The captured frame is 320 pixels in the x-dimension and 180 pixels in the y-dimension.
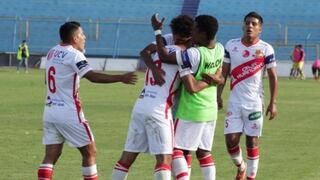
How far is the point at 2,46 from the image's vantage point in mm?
56312

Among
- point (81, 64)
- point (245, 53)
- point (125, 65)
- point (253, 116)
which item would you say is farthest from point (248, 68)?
point (125, 65)

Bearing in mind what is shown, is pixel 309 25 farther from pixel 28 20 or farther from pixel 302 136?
pixel 302 136

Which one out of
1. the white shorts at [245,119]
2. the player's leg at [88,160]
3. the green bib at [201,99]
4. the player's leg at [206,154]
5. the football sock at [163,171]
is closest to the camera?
the football sock at [163,171]

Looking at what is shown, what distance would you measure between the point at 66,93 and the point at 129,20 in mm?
46345

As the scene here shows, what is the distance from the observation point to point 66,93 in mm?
9438

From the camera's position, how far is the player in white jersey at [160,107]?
358 inches

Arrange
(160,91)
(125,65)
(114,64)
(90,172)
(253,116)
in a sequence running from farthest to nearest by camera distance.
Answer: (125,65), (114,64), (253,116), (90,172), (160,91)

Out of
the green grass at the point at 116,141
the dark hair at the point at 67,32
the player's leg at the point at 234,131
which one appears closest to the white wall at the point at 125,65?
the green grass at the point at 116,141

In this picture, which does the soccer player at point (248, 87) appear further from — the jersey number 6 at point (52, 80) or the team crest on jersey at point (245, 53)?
the jersey number 6 at point (52, 80)

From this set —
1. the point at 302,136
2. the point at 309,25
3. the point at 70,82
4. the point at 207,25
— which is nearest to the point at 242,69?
the point at 207,25

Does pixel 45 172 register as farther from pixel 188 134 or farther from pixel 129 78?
pixel 188 134

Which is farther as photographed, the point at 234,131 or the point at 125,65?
the point at 125,65

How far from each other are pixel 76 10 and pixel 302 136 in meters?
40.0

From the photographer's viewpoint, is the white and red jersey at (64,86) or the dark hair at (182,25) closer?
the dark hair at (182,25)
